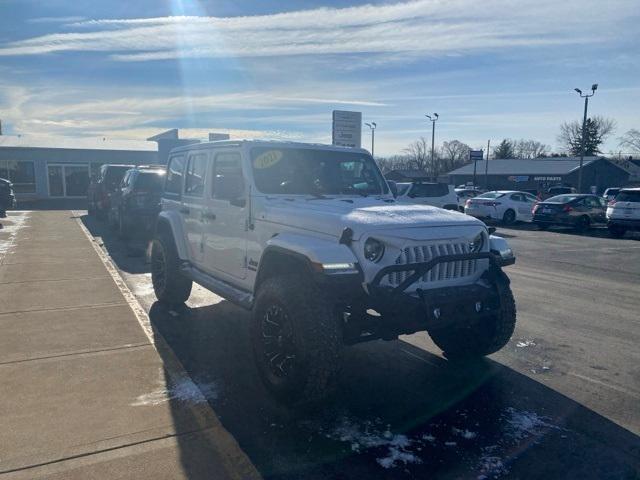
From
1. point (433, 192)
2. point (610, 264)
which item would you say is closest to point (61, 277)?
point (610, 264)

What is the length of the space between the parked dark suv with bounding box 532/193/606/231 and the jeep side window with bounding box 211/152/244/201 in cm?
1732

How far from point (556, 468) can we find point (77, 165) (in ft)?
111

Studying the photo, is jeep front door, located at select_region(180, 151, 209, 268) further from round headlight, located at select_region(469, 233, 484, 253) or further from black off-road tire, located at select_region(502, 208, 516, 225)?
black off-road tire, located at select_region(502, 208, 516, 225)

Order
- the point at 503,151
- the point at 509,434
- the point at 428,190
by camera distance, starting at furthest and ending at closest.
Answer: the point at 503,151, the point at 428,190, the point at 509,434

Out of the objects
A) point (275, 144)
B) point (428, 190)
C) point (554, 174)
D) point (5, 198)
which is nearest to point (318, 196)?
point (275, 144)

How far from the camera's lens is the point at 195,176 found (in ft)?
21.4

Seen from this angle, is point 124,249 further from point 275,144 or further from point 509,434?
point 509,434

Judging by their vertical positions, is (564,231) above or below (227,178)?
below

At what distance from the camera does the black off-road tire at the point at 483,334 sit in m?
4.61

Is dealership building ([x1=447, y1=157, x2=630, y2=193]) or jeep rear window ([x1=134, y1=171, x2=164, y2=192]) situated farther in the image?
dealership building ([x1=447, y1=157, x2=630, y2=193])

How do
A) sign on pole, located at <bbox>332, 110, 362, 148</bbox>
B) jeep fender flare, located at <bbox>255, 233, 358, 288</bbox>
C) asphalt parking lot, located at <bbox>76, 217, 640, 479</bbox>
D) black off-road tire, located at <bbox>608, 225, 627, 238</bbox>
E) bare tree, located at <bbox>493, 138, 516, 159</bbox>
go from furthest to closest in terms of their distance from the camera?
bare tree, located at <bbox>493, 138, 516, 159</bbox> → black off-road tire, located at <bbox>608, 225, 627, 238</bbox> → sign on pole, located at <bbox>332, 110, 362, 148</bbox> → jeep fender flare, located at <bbox>255, 233, 358, 288</bbox> → asphalt parking lot, located at <bbox>76, 217, 640, 479</bbox>

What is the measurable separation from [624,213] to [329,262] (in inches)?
667

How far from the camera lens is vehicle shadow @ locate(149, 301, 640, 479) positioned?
3336 mm

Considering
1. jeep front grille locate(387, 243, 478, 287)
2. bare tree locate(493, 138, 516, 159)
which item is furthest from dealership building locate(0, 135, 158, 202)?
bare tree locate(493, 138, 516, 159)
